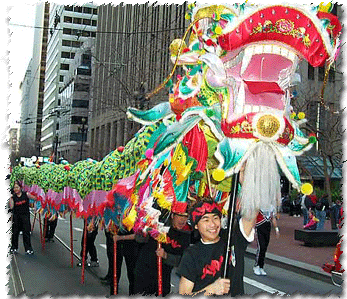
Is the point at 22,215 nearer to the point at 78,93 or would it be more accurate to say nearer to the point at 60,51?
the point at 78,93

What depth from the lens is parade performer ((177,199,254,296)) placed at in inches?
115

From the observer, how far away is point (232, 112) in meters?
3.07

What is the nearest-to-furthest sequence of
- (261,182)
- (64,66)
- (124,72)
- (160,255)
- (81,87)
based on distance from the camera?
(261,182)
(160,255)
(64,66)
(81,87)
(124,72)

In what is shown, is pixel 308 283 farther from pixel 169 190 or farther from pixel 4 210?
pixel 4 210

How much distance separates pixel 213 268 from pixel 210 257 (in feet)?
0.20

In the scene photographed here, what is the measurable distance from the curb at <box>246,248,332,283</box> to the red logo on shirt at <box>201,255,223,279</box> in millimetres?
5123

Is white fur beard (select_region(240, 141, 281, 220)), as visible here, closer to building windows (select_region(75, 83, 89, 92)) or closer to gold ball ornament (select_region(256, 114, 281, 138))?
gold ball ornament (select_region(256, 114, 281, 138))

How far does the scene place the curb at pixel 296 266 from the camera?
787cm

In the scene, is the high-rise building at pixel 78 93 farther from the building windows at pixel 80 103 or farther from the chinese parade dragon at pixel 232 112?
the chinese parade dragon at pixel 232 112

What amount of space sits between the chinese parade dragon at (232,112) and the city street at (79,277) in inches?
69.9

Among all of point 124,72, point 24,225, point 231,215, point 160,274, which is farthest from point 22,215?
point 231,215

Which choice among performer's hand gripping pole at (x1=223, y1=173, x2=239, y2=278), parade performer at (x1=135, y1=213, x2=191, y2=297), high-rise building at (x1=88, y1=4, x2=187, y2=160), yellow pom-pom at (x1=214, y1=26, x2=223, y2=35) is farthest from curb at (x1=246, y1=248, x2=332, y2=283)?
yellow pom-pom at (x1=214, y1=26, x2=223, y2=35)

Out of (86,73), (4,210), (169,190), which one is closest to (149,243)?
(169,190)

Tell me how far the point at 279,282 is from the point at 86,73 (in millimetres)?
4207
